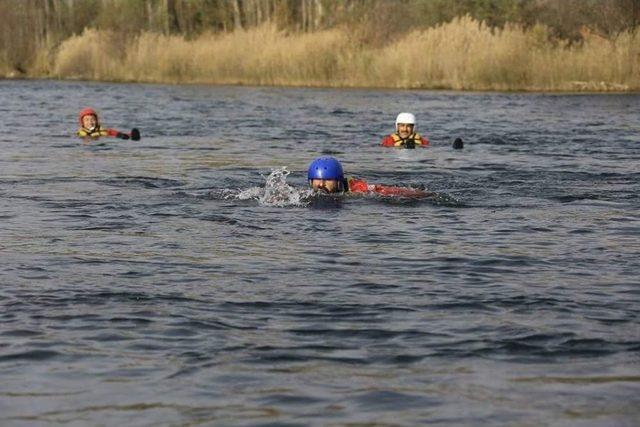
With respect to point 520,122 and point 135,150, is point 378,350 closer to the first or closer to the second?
point 135,150

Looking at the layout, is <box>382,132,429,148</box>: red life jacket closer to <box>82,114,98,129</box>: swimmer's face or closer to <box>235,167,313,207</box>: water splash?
<box>82,114,98,129</box>: swimmer's face

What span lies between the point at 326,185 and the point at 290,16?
50811mm

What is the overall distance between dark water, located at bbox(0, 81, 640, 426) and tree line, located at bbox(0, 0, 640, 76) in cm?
2399

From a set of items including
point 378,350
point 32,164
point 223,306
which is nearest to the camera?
point 378,350

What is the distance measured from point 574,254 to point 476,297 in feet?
7.28

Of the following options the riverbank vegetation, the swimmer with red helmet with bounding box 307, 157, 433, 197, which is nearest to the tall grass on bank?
the riverbank vegetation

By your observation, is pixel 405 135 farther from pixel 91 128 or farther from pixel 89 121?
pixel 89 121

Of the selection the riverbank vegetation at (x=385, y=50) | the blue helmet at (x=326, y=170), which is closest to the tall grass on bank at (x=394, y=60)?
the riverbank vegetation at (x=385, y=50)

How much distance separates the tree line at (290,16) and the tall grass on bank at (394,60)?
114 centimetres

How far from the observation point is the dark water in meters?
6.73

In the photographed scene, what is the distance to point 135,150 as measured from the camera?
2258cm

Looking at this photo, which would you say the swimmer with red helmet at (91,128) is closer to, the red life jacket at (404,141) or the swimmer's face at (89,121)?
the swimmer's face at (89,121)

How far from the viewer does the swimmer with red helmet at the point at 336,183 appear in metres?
14.5

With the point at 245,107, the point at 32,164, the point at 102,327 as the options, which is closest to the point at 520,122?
the point at 245,107
